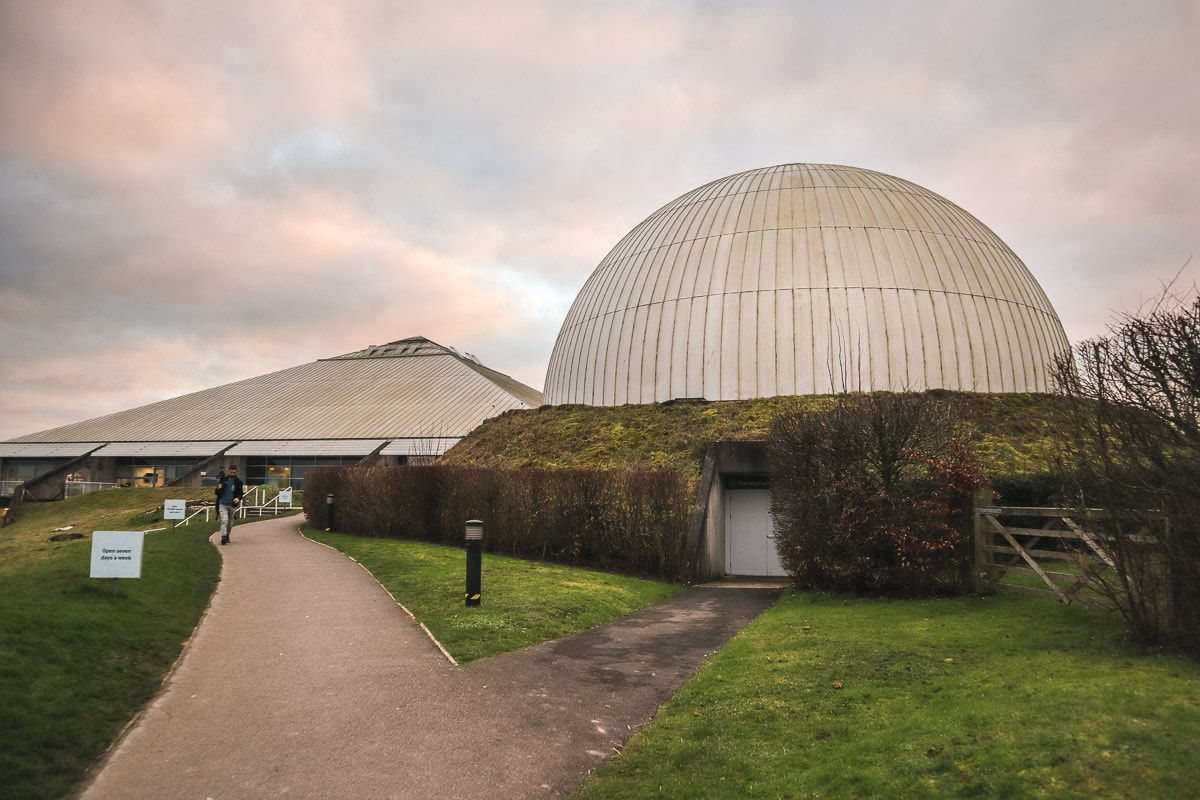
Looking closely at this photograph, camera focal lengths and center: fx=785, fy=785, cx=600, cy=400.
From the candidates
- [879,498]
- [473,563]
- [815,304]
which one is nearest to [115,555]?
[473,563]

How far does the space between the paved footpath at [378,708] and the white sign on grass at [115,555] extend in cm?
125

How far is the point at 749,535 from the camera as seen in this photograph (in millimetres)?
19953

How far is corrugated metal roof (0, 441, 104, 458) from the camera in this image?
58000 millimetres

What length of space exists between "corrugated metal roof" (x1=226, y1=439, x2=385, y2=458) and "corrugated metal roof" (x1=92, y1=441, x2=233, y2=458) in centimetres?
195

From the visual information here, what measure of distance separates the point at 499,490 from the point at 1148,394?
1412cm

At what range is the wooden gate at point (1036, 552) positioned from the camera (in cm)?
873

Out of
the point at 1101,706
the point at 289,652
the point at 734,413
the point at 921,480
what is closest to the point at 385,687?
the point at 289,652

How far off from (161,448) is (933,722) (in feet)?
200

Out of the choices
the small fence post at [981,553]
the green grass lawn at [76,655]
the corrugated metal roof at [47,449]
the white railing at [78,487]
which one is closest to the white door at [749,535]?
the small fence post at [981,553]

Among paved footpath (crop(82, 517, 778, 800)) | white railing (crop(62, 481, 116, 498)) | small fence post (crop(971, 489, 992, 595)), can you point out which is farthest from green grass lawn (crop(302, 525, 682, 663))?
white railing (crop(62, 481, 116, 498))

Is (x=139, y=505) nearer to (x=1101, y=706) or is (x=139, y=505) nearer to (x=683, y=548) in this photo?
(x=683, y=548)

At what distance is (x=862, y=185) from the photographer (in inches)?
1256

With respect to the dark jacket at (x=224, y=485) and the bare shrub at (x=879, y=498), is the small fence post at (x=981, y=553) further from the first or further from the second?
the dark jacket at (x=224, y=485)

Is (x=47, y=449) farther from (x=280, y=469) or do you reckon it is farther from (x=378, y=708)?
(x=378, y=708)
